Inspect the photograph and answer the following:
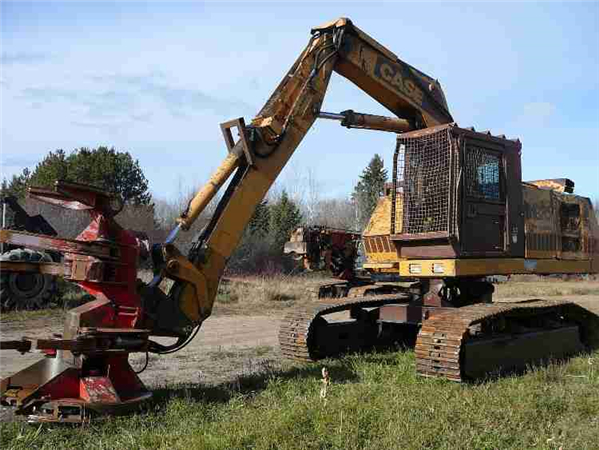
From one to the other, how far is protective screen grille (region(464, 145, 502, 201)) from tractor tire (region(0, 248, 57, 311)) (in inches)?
399

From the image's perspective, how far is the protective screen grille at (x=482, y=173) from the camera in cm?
788

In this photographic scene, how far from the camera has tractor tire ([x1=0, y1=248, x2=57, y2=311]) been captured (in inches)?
556

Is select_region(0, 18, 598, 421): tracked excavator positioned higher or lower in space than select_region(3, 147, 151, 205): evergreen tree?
lower

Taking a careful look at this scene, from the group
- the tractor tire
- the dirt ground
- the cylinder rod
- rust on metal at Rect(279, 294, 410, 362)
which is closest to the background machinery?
the tractor tire

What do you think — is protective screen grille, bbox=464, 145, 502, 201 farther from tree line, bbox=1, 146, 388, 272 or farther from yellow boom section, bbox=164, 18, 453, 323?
tree line, bbox=1, 146, 388, 272

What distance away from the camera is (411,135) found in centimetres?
816

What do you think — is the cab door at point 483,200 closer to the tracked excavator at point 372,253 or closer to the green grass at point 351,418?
the tracked excavator at point 372,253

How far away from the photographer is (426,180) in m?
8.02

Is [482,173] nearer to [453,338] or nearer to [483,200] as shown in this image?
[483,200]

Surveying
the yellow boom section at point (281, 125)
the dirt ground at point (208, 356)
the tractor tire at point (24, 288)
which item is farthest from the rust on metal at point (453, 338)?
the tractor tire at point (24, 288)

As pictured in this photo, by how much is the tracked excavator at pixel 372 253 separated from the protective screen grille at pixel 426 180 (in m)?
0.02

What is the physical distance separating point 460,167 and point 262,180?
8.05ft

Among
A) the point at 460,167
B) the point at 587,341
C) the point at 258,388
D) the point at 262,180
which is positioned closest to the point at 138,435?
the point at 258,388

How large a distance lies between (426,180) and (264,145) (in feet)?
7.29
